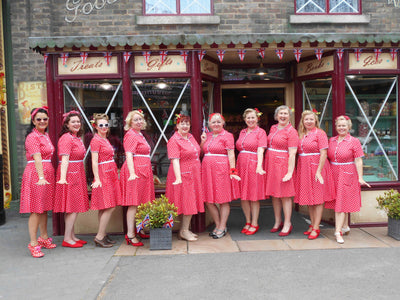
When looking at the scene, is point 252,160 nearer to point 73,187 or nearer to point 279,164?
point 279,164

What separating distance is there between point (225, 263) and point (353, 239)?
2.19 m

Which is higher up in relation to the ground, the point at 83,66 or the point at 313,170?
the point at 83,66

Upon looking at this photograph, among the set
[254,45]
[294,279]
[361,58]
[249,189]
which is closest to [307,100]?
[361,58]

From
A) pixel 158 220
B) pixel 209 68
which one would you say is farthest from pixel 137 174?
pixel 209 68

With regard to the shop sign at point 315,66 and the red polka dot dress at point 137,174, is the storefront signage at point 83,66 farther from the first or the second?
the shop sign at point 315,66

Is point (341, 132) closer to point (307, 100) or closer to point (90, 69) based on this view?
point (307, 100)

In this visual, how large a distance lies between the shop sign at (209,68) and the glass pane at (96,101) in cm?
143

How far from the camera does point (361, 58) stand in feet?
21.7

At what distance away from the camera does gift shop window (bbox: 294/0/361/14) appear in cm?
902

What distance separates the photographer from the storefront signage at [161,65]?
6.45 m

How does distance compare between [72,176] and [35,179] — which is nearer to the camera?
[35,179]

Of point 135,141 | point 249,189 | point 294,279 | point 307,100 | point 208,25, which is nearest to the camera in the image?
point 294,279

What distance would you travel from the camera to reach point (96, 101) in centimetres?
656

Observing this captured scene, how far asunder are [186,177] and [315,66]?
3.15 metres
